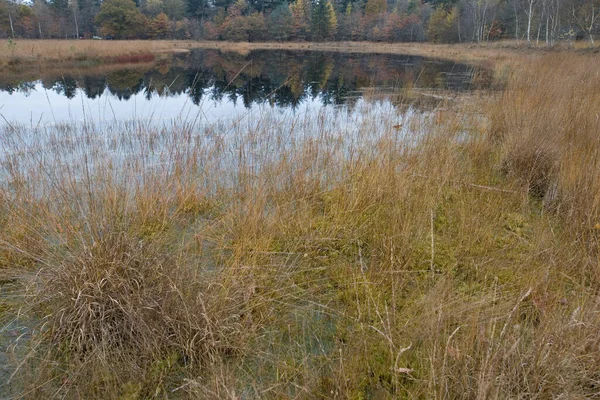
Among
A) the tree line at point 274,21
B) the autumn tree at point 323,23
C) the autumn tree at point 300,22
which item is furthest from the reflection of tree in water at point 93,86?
the autumn tree at point 323,23

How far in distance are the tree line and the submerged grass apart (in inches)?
807

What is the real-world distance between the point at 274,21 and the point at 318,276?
44090mm

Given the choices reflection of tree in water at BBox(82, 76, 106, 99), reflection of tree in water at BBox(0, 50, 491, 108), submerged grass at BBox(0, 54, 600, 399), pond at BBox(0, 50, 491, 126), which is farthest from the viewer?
reflection of tree in water at BBox(82, 76, 106, 99)

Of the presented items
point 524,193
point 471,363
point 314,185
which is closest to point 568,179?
point 524,193

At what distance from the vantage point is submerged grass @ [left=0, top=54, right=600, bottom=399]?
150cm

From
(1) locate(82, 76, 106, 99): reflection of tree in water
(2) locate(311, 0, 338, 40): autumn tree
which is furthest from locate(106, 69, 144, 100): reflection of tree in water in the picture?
(2) locate(311, 0, 338, 40): autumn tree

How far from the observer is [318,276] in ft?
7.74

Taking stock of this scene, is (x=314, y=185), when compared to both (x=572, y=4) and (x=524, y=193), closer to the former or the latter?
(x=524, y=193)

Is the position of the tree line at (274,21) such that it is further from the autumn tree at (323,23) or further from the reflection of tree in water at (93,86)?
the reflection of tree in water at (93,86)

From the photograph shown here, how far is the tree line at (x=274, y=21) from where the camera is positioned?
25703 mm

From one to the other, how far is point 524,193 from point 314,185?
5.68ft

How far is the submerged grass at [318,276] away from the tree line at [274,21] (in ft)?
67.2

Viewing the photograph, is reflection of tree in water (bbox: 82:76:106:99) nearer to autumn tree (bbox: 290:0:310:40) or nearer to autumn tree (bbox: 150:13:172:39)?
autumn tree (bbox: 150:13:172:39)

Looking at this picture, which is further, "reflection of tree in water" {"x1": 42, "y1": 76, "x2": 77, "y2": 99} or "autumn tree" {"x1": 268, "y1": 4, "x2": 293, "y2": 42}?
"autumn tree" {"x1": 268, "y1": 4, "x2": 293, "y2": 42}
